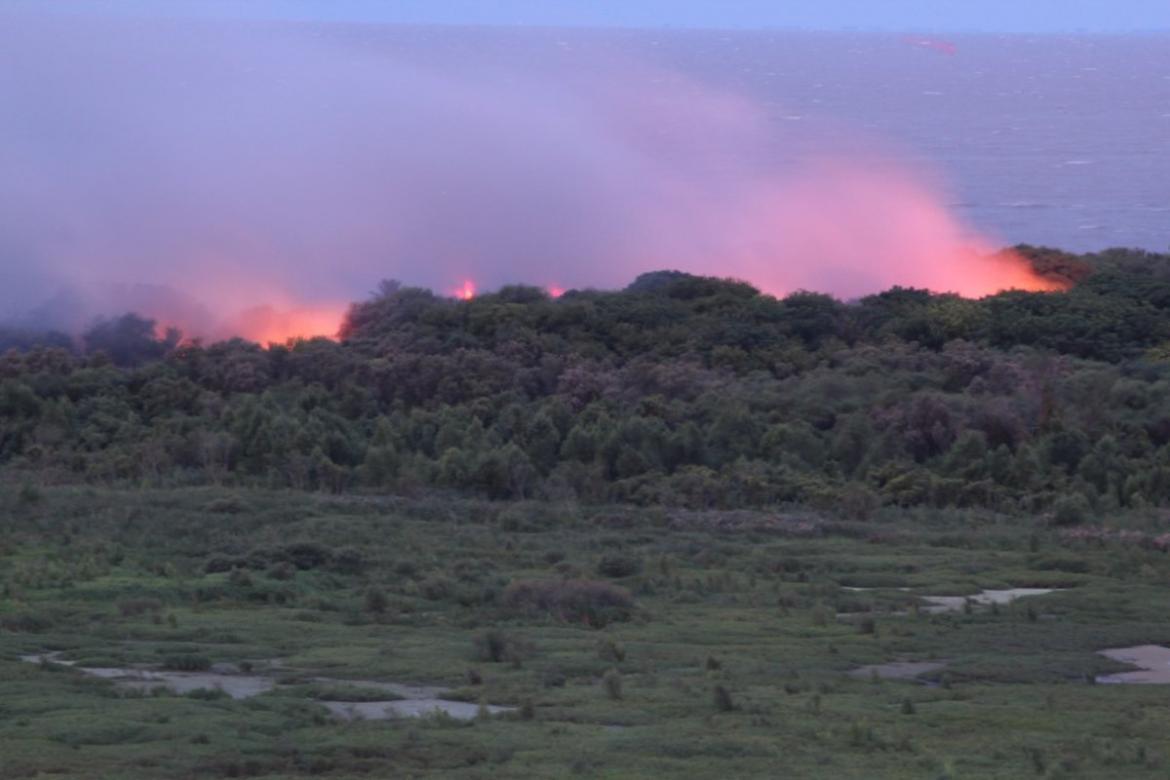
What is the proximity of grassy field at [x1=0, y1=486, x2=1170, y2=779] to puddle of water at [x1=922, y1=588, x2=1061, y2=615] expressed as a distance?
0.29 metres

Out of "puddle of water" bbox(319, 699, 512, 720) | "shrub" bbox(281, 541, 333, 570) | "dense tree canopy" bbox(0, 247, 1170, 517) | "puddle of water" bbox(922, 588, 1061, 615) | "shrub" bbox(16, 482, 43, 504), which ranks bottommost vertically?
"puddle of water" bbox(319, 699, 512, 720)

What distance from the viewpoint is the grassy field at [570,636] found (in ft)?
42.6

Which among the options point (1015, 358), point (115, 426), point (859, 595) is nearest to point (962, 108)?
point (1015, 358)

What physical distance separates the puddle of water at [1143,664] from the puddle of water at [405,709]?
6.32 m

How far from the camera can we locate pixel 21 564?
947 inches

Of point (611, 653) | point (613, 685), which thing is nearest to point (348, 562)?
point (611, 653)

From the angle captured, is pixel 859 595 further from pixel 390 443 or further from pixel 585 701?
pixel 390 443

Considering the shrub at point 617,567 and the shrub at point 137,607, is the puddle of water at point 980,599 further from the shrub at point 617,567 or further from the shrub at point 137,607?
the shrub at point 137,607

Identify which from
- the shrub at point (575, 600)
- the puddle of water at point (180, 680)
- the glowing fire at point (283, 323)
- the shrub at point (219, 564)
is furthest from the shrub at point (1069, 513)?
the glowing fire at point (283, 323)

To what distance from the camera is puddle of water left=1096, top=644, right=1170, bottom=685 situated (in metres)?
17.1

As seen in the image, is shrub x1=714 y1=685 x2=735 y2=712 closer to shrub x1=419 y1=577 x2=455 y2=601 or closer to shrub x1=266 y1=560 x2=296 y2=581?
shrub x1=419 y1=577 x2=455 y2=601

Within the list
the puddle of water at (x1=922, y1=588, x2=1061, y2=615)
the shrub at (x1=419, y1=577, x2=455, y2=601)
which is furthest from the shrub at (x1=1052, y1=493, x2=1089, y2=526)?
the shrub at (x1=419, y1=577, x2=455, y2=601)

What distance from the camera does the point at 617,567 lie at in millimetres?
24125

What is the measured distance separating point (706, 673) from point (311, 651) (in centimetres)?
424
